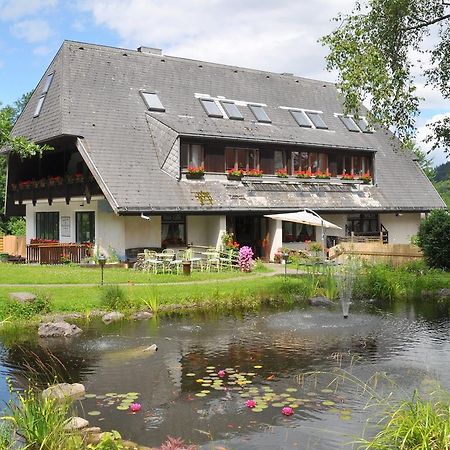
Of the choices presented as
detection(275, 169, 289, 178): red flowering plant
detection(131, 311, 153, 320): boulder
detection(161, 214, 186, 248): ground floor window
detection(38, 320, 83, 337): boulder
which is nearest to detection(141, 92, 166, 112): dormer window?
detection(161, 214, 186, 248): ground floor window

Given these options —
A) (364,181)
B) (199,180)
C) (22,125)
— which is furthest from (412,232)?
(22,125)

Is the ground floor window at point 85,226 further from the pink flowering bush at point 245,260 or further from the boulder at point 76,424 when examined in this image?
the boulder at point 76,424

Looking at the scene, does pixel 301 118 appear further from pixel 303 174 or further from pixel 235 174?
pixel 235 174

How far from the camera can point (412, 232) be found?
38062mm

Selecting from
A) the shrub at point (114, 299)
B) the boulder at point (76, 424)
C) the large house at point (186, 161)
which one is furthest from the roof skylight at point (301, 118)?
the boulder at point (76, 424)

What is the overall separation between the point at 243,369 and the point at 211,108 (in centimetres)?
2201

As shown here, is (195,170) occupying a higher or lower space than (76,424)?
higher

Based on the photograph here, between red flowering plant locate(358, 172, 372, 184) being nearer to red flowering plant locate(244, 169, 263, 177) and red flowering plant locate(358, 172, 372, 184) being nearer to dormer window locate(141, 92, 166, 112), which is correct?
red flowering plant locate(244, 169, 263, 177)

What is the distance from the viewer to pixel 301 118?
115ft

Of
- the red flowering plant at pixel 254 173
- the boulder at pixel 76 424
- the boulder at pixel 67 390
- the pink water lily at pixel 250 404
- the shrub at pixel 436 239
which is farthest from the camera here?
the red flowering plant at pixel 254 173

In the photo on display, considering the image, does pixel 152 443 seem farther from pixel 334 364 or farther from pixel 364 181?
pixel 364 181

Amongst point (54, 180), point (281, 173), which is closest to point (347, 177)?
point (281, 173)

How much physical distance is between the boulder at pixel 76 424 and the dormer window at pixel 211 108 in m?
24.2

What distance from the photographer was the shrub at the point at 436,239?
2489cm
